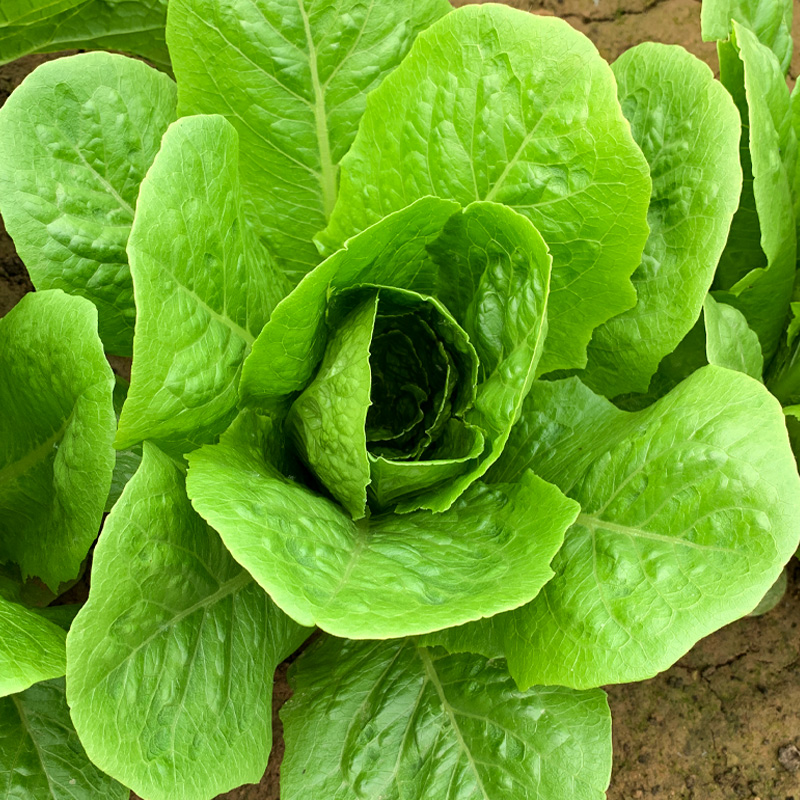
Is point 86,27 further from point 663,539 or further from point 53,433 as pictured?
point 663,539

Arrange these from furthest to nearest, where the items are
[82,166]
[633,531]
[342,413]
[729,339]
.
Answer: [729,339], [82,166], [633,531], [342,413]

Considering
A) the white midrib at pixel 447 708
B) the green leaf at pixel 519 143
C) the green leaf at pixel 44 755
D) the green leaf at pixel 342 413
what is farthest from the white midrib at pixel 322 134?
the green leaf at pixel 44 755

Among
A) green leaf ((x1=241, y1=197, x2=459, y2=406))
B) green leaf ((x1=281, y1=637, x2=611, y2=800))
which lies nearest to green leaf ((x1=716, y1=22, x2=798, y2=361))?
green leaf ((x1=241, y1=197, x2=459, y2=406))

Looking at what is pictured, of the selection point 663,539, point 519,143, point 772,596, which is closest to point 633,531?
point 663,539

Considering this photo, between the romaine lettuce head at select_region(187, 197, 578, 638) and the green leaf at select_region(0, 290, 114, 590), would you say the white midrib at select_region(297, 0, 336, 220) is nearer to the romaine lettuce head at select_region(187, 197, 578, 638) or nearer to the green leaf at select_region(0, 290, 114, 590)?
the romaine lettuce head at select_region(187, 197, 578, 638)

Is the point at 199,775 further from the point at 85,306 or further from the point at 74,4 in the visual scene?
the point at 74,4

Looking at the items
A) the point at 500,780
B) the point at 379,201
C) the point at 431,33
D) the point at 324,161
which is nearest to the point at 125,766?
the point at 500,780
